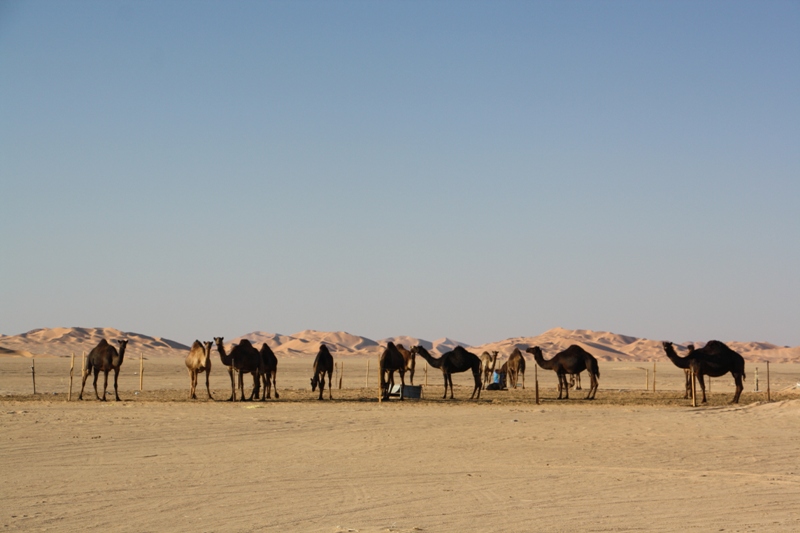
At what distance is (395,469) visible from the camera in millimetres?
14836

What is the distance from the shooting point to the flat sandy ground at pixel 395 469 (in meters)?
10.9

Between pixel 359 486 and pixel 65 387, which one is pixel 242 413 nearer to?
A: pixel 359 486

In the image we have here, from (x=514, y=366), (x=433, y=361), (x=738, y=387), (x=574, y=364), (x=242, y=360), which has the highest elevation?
(x=242, y=360)

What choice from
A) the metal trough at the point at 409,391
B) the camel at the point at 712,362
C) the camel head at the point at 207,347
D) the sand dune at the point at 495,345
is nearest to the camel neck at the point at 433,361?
the metal trough at the point at 409,391

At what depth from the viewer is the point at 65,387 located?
39.0m

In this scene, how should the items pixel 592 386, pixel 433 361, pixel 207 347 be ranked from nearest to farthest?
pixel 207 347, pixel 592 386, pixel 433 361

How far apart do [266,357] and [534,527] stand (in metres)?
20.9

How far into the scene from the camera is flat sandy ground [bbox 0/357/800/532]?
10945 millimetres

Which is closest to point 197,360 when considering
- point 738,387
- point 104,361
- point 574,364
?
point 104,361

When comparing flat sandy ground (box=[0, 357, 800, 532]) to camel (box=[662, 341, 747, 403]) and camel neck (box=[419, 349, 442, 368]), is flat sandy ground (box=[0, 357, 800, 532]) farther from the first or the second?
camel neck (box=[419, 349, 442, 368])

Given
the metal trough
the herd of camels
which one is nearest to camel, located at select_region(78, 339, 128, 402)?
the herd of camels

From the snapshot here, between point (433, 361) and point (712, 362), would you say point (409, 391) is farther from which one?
point (712, 362)

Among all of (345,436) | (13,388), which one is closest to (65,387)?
(13,388)

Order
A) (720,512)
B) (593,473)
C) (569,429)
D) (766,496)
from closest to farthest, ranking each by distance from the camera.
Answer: (720,512) → (766,496) → (593,473) → (569,429)
